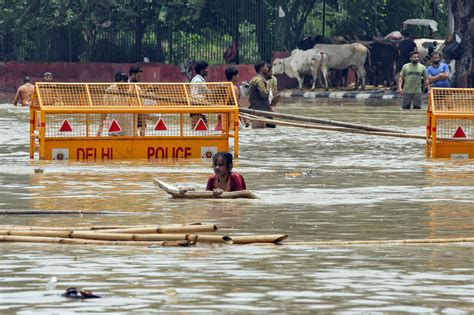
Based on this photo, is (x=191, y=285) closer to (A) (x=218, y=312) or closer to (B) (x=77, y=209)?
(A) (x=218, y=312)

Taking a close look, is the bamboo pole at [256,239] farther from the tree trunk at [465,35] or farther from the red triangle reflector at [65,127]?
the tree trunk at [465,35]

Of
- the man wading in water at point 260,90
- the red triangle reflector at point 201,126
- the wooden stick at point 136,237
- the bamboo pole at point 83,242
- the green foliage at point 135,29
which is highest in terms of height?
the green foliage at point 135,29

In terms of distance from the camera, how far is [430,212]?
1712 cm

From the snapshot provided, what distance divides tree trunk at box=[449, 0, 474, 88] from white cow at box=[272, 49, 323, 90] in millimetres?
6087

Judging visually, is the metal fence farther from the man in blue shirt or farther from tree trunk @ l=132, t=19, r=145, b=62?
the man in blue shirt

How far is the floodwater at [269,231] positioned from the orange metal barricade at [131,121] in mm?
629

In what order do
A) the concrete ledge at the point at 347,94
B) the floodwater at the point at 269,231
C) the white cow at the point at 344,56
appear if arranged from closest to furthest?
the floodwater at the point at 269,231, the concrete ledge at the point at 347,94, the white cow at the point at 344,56

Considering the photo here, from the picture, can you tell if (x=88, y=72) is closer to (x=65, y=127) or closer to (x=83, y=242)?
(x=65, y=127)

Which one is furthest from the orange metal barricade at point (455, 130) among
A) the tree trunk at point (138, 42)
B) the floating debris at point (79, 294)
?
the tree trunk at point (138, 42)

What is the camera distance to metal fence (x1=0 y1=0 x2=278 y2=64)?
187ft

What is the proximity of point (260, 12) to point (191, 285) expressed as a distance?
45.4 meters

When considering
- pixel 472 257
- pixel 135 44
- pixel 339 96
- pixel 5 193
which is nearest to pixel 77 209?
pixel 5 193

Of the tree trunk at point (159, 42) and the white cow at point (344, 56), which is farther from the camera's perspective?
the tree trunk at point (159, 42)

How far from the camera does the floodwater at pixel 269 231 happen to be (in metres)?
11.0
